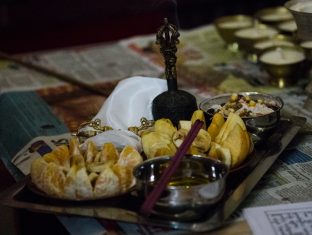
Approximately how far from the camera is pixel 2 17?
307 cm

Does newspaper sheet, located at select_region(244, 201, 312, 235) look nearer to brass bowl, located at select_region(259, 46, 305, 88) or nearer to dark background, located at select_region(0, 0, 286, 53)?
brass bowl, located at select_region(259, 46, 305, 88)

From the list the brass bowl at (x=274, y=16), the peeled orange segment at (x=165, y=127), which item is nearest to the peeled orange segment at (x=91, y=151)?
the peeled orange segment at (x=165, y=127)

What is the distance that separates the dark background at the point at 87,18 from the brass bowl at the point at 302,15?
5.77 ft

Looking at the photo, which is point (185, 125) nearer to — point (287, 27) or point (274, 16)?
point (287, 27)

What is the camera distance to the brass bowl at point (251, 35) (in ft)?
5.56

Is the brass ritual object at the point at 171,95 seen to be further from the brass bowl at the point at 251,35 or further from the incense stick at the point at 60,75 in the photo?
the brass bowl at the point at 251,35

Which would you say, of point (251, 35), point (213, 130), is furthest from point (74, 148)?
point (251, 35)

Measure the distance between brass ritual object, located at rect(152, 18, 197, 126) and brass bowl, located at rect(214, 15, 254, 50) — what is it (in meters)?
0.76

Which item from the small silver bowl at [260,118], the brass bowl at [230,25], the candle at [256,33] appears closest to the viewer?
the small silver bowl at [260,118]

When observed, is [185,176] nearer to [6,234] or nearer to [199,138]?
[199,138]

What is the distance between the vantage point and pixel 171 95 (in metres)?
1.11

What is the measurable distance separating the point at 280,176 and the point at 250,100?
0.19 metres

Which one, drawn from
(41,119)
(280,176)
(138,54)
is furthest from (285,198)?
(138,54)

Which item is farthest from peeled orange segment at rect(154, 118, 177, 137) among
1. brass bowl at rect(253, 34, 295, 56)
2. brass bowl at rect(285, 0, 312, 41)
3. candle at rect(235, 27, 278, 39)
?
candle at rect(235, 27, 278, 39)
